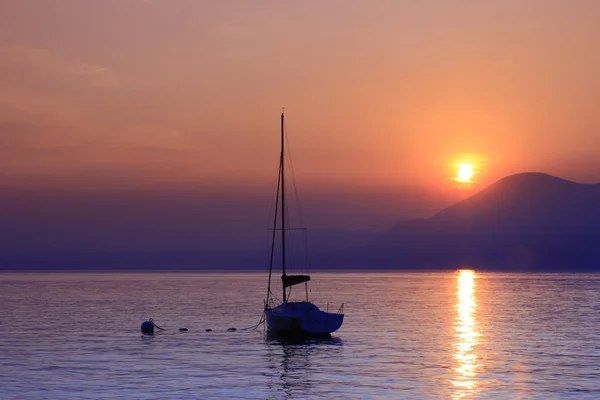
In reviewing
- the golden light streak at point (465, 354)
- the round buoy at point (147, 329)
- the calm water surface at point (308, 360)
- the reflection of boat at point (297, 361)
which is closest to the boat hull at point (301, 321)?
the reflection of boat at point (297, 361)

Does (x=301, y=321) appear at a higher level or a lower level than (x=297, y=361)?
higher

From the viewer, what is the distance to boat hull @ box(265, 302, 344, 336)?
8144cm

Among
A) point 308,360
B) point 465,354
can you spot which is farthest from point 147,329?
point 465,354

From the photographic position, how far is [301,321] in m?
81.5

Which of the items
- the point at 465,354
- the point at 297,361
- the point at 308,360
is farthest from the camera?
the point at 465,354

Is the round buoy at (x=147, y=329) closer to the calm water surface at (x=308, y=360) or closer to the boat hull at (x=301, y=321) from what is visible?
the calm water surface at (x=308, y=360)

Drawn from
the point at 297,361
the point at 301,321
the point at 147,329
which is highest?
the point at 301,321

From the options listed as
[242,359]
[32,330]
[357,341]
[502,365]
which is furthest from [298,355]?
[32,330]

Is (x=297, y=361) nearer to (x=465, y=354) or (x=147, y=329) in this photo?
(x=465, y=354)

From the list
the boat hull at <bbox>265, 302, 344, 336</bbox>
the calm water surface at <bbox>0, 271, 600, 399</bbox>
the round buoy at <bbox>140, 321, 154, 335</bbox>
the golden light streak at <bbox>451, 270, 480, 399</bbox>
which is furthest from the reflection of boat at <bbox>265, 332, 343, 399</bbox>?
the round buoy at <bbox>140, 321, 154, 335</bbox>

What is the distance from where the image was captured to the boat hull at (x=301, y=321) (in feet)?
267

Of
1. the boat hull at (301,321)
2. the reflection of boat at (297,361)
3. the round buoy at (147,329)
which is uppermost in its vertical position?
the boat hull at (301,321)

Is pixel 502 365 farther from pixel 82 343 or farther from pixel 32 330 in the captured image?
pixel 32 330

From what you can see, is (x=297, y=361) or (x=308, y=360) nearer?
(x=297, y=361)
